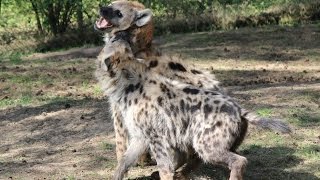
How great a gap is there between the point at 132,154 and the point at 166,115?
1.38 feet

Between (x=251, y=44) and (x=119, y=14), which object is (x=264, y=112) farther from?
(x=251, y=44)

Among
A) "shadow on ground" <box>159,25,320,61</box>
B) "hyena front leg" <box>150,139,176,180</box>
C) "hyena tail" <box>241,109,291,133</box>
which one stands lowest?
"shadow on ground" <box>159,25,320,61</box>

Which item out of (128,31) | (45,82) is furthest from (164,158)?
(45,82)

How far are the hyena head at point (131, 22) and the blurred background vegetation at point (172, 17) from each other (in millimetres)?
9202

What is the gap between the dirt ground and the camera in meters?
6.39

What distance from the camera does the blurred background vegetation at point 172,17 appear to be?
15.5 m

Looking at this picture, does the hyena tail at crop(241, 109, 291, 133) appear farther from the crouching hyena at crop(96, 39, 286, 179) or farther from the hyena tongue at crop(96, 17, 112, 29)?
the hyena tongue at crop(96, 17, 112, 29)

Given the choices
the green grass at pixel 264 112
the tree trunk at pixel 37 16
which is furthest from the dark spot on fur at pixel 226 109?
the tree trunk at pixel 37 16

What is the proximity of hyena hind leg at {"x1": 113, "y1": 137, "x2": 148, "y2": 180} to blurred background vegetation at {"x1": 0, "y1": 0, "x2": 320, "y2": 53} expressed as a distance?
10.1 meters

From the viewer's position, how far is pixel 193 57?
1233cm

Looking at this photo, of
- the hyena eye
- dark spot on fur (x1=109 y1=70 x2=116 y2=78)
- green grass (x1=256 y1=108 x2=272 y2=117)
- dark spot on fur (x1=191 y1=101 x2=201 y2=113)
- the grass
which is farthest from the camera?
the grass

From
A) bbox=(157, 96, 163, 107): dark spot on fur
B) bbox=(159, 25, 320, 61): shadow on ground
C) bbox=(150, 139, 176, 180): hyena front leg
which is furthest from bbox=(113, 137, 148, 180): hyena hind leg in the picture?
bbox=(159, 25, 320, 61): shadow on ground

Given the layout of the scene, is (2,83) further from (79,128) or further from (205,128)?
(205,128)

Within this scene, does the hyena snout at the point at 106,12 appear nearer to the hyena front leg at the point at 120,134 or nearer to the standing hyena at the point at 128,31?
the standing hyena at the point at 128,31
